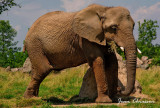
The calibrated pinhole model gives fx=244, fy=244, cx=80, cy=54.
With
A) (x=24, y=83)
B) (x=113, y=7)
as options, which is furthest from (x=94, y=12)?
(x=24, y=83)

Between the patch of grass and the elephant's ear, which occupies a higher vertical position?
the elephant's ear

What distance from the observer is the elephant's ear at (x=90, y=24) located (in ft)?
22.5

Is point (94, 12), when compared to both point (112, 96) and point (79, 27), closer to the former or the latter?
point (79, 27)

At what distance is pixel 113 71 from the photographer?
7.73m

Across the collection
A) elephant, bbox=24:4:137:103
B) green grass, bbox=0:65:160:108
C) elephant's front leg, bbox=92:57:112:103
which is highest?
elephant, bbox=24:4:137:103

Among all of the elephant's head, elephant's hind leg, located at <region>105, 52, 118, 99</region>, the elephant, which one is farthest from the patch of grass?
the elephant's head

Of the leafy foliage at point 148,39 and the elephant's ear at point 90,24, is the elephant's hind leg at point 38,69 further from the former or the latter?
the leafy foliage at point 148,39

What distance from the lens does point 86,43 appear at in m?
7.07

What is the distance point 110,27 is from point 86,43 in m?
0.85

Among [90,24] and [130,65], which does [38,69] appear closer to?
[90,24]

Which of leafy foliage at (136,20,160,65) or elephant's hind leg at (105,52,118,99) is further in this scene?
leafy foliage at (136,20,160,65)

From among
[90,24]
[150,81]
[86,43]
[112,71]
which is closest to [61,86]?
[150,81]

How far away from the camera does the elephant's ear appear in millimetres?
6859

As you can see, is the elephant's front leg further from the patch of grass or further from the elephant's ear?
the patch of grass
